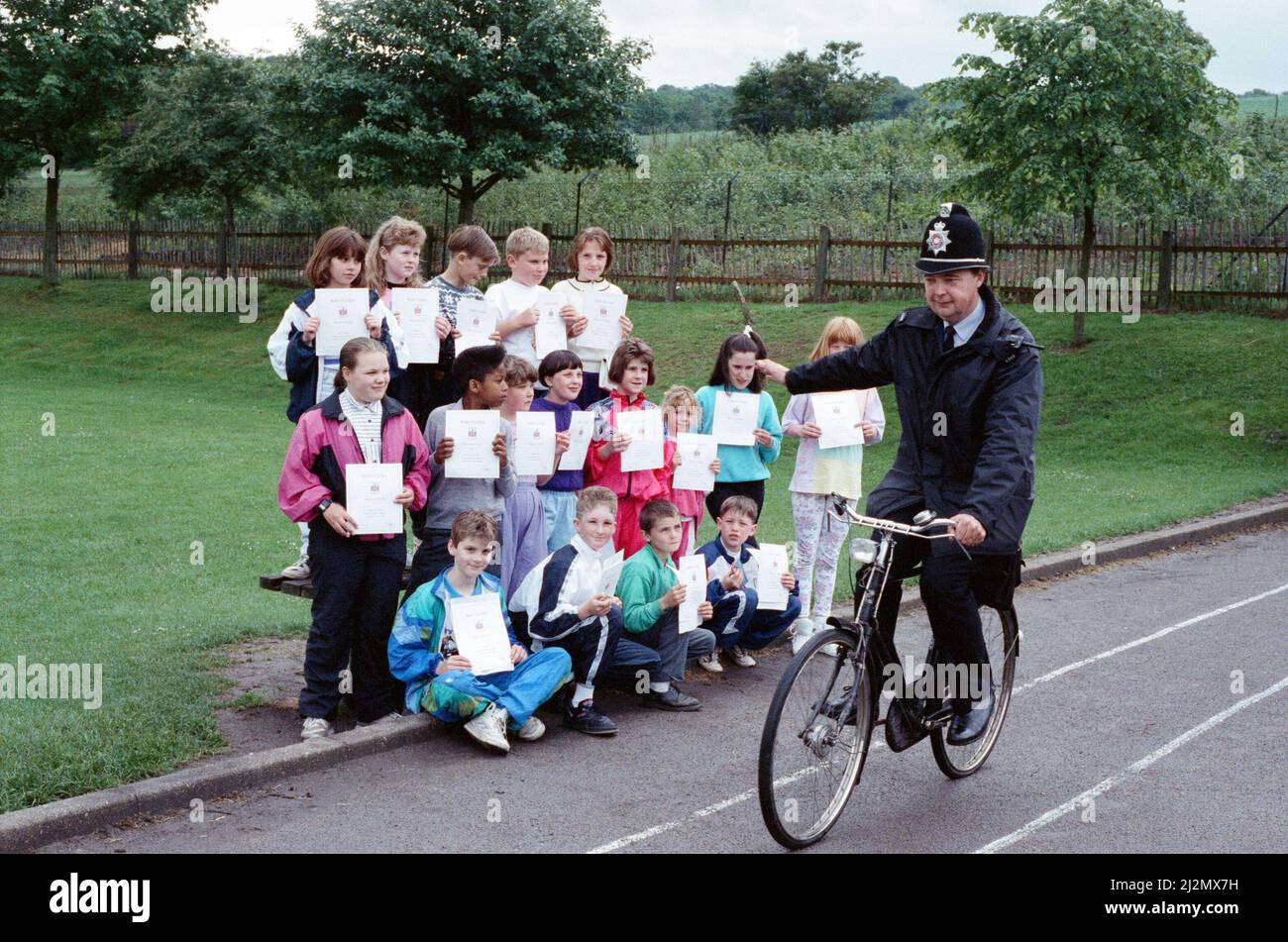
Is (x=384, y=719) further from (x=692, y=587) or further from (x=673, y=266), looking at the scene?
(x=673, y=266)

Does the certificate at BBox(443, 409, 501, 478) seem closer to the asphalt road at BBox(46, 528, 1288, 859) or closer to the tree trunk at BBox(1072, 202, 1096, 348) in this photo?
the asphalt road at BBox(46, 528, 1288, 859)

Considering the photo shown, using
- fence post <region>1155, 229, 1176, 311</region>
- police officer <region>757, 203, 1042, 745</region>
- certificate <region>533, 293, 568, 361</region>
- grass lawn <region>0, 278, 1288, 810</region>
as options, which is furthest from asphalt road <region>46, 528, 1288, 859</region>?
fence post <region>1155, 229, 1176, 311</region>

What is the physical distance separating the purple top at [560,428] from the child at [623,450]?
0.14m

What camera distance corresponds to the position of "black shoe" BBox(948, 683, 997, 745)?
6293 millimetres

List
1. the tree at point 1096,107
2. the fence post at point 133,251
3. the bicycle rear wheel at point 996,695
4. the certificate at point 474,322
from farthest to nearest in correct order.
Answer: the fence post at point 133,251
the tree at point 1096,107
the certificate at point 474,322
the bicycle rear wheel at point 996,695

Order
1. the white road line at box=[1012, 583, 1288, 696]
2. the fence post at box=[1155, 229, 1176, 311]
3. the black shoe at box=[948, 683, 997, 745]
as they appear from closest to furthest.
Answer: the black shoe at box=[948, 683, 997, 745] < the white road line at box=[1012, 583, 1288, 696] < the fence post at box=[1155, 229, 1176, 311]

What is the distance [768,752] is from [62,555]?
7843mm

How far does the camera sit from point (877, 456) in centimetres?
1952

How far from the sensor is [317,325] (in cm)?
741

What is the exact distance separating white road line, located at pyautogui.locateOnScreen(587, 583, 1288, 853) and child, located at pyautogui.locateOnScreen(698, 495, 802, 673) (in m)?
1.49

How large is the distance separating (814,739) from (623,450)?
2867 millimetres

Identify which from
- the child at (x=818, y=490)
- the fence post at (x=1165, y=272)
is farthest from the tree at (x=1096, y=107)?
the child at (x=818, y=490)

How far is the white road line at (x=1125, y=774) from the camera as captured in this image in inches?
226

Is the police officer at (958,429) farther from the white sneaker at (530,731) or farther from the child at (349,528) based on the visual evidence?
the child at (349,528)
